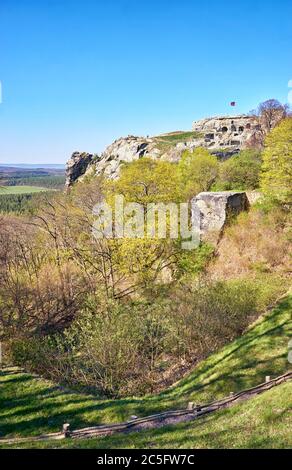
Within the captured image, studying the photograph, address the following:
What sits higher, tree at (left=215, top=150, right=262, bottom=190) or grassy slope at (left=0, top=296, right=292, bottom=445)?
tree at (left=215, top=150, right=262, bottom=190)

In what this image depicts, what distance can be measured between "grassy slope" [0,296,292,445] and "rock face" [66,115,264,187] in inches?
2316

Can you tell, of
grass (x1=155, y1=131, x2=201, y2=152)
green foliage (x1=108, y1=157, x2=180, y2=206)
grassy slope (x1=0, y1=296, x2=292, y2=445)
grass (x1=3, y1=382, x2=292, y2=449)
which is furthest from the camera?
grass (x1=155, y1=131, x2=201, y2=152)

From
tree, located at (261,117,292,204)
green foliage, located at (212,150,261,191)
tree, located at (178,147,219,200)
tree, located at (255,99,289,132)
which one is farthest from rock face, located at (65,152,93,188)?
tree, located at (261,117,292,204)

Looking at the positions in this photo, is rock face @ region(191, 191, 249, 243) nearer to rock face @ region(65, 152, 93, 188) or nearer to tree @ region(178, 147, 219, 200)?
tree @ region(178, 147, 219, 200)

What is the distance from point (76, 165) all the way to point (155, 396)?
8521 centimetres

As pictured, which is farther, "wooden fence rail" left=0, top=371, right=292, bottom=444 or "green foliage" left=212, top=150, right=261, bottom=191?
"green foliage" left=212, top=150, right=261, bottom=191

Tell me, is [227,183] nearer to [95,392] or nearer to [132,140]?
[95,392]

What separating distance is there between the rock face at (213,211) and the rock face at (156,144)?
4722 cm

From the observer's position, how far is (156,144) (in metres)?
81.1

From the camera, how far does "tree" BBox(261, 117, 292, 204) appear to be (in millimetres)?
20484

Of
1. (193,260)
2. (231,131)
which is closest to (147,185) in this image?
(193,260)

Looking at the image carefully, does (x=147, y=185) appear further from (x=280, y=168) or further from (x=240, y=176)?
(x=240, y=176)

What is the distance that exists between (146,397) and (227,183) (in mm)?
19305
